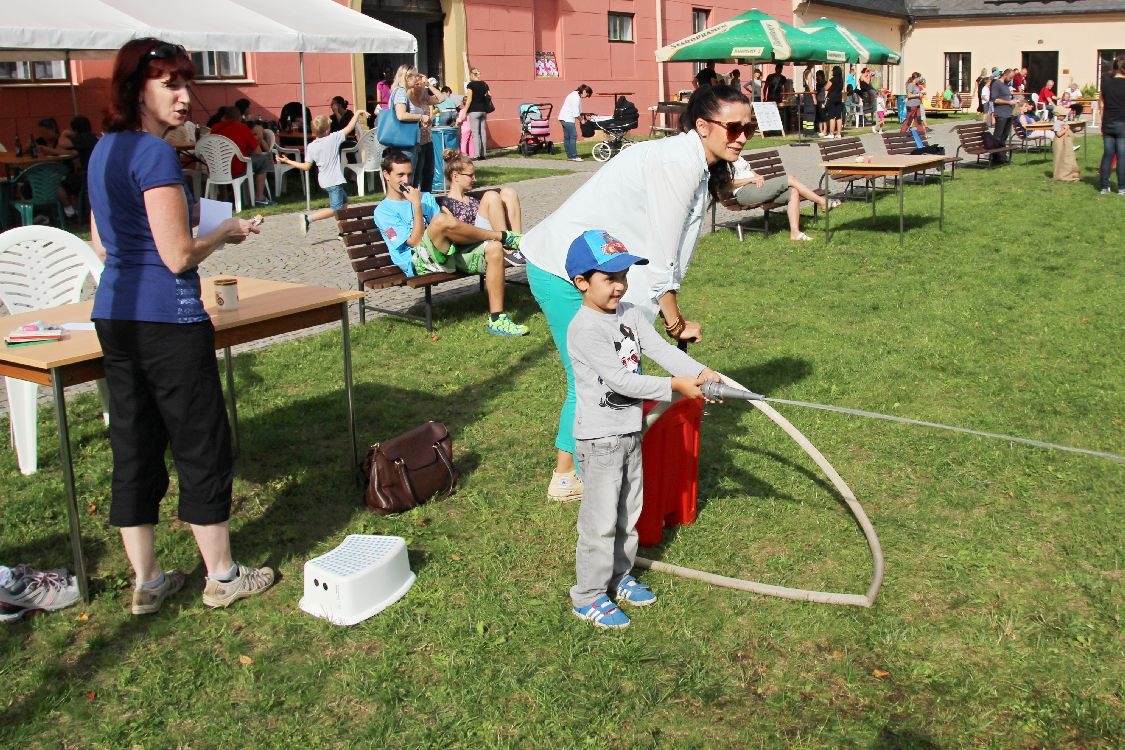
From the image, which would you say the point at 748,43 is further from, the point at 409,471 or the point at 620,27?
the point at 409,471

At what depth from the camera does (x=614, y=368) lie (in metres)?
3.57

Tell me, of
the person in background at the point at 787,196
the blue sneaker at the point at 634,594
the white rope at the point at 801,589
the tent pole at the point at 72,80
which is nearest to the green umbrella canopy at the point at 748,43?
the person in background at the point at 787,196

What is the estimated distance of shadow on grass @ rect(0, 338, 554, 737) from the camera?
145 inches

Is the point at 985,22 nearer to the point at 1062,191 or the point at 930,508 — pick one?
the point at 1062,191

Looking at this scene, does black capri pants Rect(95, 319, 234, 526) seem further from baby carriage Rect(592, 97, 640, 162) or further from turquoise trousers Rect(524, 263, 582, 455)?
baby carriage Rect(592, 97, 640, 162)

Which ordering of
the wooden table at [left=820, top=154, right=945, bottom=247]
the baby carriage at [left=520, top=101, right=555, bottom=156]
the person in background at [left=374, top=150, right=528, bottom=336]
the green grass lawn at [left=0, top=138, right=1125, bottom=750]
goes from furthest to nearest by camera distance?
the baby carriage at [left=520, top=101, right=555, bottom=156] < the wooden table at [left=820, top=154, right=945, bottom=247] < the person in background at [left=374, top=150, right=528, bottom=336] < the green grass lawn at [left=0, top=138, right=1125, bottom=750]

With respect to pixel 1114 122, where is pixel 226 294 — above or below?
below

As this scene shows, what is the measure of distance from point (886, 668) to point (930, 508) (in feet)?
4.56

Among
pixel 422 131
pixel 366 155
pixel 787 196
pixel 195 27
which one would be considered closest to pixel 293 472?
pixel 787 196

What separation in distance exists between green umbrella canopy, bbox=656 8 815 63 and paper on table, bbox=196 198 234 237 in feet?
61.0

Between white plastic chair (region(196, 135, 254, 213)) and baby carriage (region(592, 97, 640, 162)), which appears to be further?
baby carriage (region(592, 97, 640, 162))

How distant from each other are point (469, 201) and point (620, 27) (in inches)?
799

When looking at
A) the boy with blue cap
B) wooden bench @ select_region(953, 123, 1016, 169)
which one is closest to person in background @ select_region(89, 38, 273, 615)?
the boy with blue cap

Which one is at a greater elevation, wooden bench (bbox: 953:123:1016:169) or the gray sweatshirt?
wooden bench (bbox: 953:123:1016:169)
